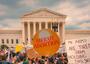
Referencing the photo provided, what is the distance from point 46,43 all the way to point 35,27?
95567mm

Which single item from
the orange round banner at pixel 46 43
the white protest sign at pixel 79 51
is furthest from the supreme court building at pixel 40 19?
the white protest sign at pixel 79 51

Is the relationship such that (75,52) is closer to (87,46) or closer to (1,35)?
(87,46)

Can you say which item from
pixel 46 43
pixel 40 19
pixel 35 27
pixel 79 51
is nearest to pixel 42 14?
pixel 40 19

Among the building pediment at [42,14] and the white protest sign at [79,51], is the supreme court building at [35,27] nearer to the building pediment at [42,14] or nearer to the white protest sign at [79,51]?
the building pediment at [42,14]

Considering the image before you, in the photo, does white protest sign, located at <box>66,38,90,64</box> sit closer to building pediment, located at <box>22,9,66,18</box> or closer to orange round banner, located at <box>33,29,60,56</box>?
orange round banner, located at <box>33,29,60,56</box>

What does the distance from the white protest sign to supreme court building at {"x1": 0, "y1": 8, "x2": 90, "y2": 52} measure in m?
92.7

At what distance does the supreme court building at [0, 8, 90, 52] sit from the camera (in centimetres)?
10669

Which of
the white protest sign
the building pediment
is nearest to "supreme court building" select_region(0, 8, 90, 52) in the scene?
the building pediment

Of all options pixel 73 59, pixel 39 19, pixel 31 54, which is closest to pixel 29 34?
pixel 39 19

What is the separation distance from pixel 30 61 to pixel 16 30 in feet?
323

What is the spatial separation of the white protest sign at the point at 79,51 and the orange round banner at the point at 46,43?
3060mm

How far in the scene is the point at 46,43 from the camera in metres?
14.0

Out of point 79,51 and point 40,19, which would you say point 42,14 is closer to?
point 40,19

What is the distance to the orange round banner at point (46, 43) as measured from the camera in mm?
13516
